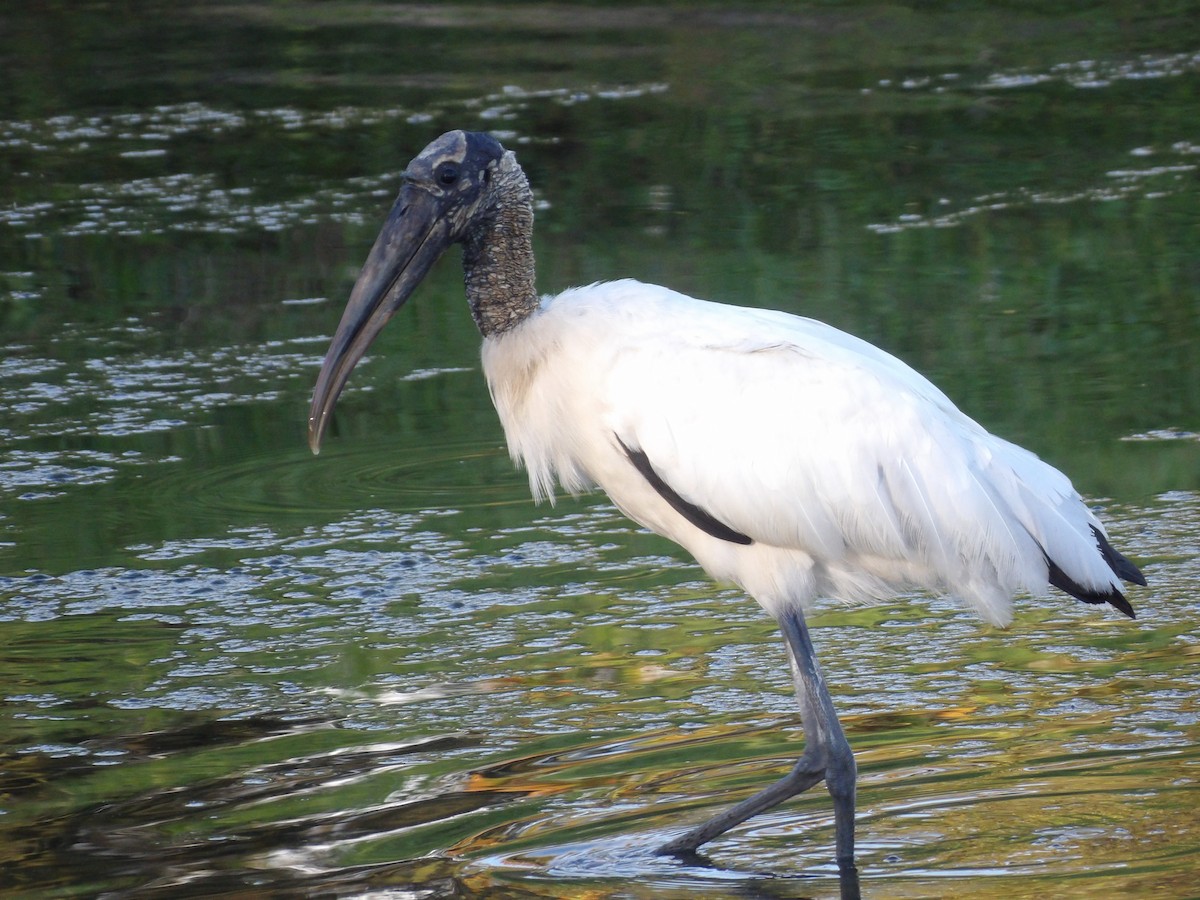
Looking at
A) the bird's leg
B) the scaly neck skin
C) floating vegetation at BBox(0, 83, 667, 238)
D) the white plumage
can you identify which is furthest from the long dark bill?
floating vegetation at BBox(0, 83, 667, 238)

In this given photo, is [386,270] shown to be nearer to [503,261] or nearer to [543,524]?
[503,261]

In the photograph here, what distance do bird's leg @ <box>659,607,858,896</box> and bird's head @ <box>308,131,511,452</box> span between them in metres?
1.22

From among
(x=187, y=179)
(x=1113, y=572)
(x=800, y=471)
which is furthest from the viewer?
(x=187, y=179)

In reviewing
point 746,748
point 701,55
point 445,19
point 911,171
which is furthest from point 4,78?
point 746,748

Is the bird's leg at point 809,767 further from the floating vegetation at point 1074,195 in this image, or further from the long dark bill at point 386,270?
the floating vegetation at point 1074,195

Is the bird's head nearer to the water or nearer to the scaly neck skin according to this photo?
the scaly neck skin

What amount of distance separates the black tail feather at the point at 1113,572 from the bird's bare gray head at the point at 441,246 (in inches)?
55.8

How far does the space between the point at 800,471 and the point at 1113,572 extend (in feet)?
2.54

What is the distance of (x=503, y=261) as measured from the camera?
16.5 ft

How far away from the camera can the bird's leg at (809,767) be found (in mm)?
4477

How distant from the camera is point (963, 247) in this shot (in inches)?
396

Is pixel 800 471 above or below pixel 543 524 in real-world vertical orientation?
above

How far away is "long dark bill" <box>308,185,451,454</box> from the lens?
495 centimetres

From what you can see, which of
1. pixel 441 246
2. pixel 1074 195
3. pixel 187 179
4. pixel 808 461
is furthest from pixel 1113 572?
pixel 187 179
